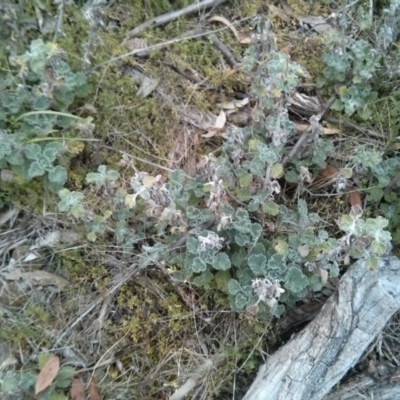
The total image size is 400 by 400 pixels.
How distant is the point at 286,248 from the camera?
2176 millimetres

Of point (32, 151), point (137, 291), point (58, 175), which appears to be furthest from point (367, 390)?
point (32, 151)

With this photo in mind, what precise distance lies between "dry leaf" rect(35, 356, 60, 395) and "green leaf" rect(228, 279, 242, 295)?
2.58 ft

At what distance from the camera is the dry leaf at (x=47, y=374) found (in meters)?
2.21

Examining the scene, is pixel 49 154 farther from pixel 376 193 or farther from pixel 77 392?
pixel 376 193

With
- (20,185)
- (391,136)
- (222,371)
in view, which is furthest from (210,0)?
(222,371)

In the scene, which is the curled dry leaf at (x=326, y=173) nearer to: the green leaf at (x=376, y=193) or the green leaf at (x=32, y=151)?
the green leaf at (x=376, y=193)

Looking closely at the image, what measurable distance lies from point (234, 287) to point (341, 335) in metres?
0.44

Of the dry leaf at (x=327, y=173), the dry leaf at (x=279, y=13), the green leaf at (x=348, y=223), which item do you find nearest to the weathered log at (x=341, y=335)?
the green leaf at (x=348, y=223)

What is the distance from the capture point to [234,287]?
2.17m

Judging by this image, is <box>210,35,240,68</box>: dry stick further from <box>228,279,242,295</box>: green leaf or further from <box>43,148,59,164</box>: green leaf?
<box>228,279,242,295</box>: green leaf

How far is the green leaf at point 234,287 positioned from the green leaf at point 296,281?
0.19 metres

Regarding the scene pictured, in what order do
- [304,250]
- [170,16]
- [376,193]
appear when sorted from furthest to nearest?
[170,16], [376,193], [304,250]

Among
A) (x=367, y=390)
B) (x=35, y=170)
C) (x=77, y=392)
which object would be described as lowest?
(x=77, y=392)

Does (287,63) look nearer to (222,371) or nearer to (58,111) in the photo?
(58,111)
